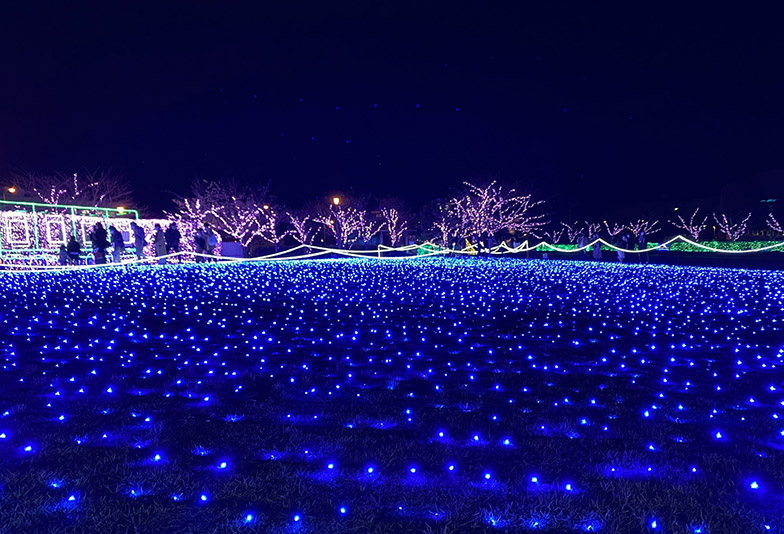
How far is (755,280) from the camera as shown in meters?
13.4

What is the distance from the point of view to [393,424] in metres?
3.46

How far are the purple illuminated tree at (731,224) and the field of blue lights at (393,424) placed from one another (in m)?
41.2

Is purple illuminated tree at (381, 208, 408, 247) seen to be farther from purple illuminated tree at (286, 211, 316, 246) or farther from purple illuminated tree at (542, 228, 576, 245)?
purple illuminated tree at (542, 228, 576, 245)

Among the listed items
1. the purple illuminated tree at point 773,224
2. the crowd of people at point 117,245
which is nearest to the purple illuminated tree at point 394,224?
the crowd of people at point 117,245

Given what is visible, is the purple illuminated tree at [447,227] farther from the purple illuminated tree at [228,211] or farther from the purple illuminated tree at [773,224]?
the purple illuminated tree at [773,224]

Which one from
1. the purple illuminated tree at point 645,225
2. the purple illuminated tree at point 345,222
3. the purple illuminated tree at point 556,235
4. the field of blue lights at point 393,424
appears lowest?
the field of blue lights at point 393,424

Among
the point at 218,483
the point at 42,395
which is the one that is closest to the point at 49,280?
the point at 42,395

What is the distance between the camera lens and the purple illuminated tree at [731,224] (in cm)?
4206

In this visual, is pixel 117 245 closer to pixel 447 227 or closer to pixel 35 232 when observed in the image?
pixel 35 232

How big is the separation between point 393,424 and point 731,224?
4961cm

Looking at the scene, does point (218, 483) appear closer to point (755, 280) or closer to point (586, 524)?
point (586, 524)

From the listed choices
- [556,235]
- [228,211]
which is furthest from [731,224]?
[228,211]

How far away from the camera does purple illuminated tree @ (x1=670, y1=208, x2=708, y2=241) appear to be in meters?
45.3

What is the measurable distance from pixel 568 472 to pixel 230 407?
Result: 2.30 meters
